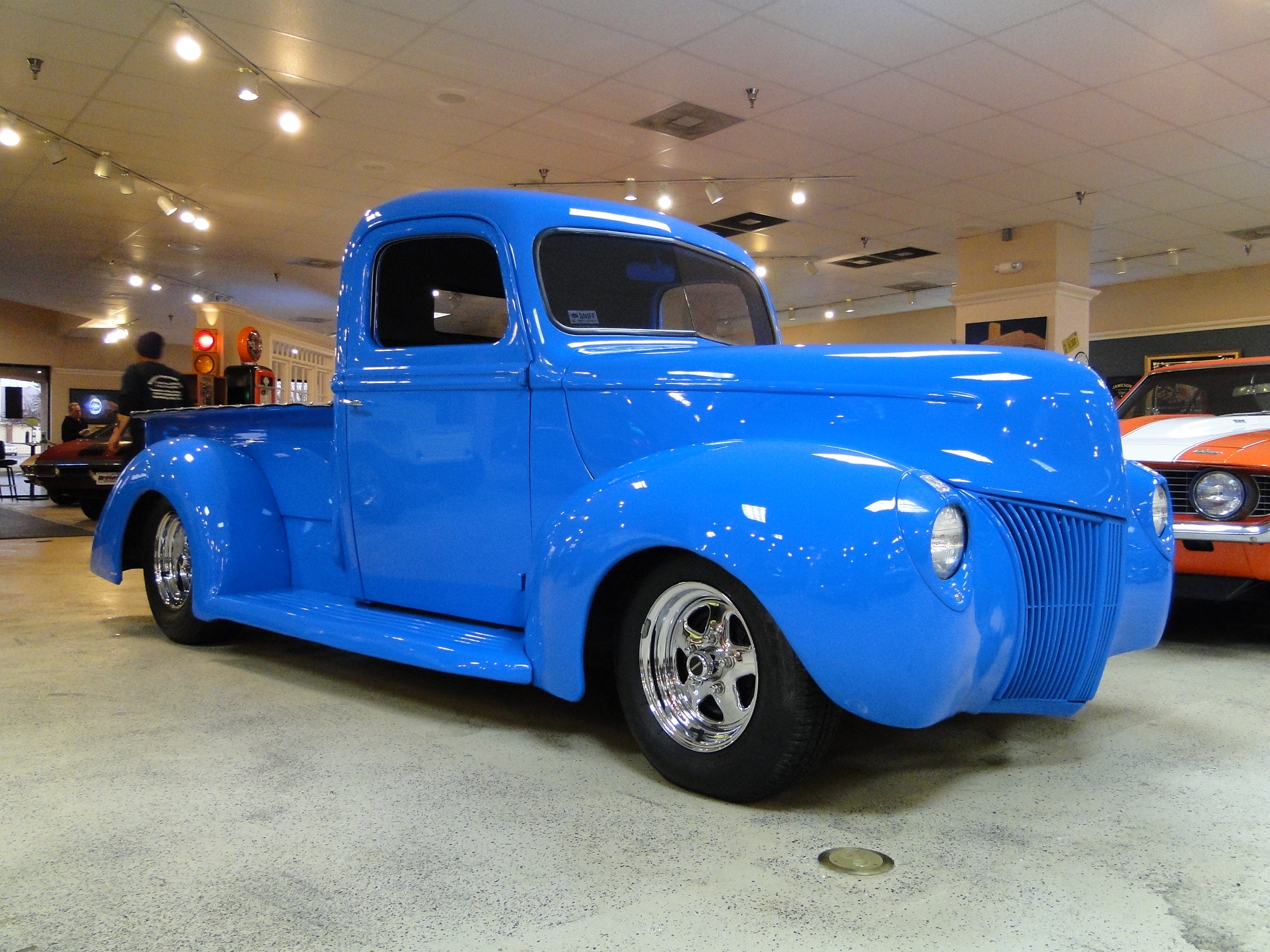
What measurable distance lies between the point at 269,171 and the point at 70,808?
9.15m

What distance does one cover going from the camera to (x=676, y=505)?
94.0 inches

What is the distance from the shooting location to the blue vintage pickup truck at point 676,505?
2180 mm

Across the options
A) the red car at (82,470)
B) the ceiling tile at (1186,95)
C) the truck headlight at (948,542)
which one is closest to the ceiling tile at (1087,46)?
the ceiling tile at (1186,95)

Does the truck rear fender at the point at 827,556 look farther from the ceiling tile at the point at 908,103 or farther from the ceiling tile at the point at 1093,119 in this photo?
the ceiling tile at the point at 1093,119

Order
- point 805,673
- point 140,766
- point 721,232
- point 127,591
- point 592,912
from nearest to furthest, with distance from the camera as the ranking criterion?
point 592,912
point 805,673
point 140,766
point 127,591
point 721,232

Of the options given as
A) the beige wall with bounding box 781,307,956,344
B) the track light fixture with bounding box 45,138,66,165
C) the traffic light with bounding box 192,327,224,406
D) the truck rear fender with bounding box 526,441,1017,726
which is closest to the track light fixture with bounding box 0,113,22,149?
the track light fixture with bounding box 45,138,66,165

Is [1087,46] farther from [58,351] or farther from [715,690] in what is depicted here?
[58,351]

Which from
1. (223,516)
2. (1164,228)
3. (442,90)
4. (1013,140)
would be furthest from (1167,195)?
(223,516)

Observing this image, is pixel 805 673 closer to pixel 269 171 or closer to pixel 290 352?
pixel 269 171

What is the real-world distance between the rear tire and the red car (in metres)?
8.19

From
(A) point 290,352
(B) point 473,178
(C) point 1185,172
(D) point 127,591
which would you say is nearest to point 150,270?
(A) point 290,352

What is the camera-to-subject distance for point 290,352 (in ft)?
75.8

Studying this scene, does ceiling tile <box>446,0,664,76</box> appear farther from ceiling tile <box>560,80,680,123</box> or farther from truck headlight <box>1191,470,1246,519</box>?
truck headlight <box>1191,470,1246,519</box>

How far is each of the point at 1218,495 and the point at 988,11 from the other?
3.74 metres
